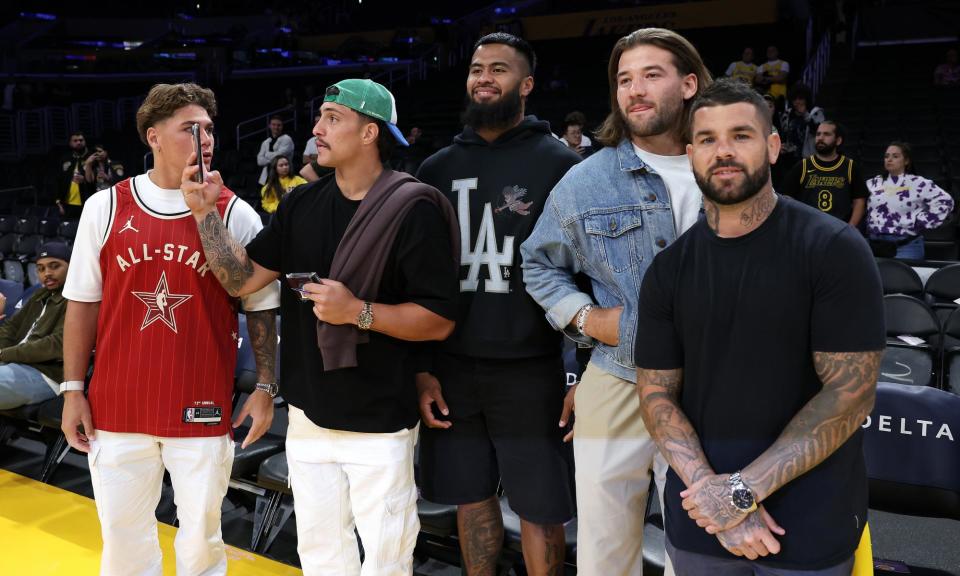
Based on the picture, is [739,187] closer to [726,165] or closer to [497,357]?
[726,165]

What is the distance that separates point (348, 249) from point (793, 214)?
1146 mm

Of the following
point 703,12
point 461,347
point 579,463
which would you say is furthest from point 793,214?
point 703,12

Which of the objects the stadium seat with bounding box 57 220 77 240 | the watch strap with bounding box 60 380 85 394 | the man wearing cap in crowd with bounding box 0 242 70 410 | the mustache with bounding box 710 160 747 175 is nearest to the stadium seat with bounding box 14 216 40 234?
the stadium seat with bounding box 57 220 77 240

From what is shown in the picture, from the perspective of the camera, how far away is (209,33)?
2306 cm

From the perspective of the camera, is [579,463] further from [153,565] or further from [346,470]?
[153,565]

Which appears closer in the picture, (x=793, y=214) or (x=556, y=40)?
(x=793, y=214)

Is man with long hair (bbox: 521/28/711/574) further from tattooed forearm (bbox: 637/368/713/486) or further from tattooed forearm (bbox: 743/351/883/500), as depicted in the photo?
tattooed forearm (bbox: 743/351/883/500)

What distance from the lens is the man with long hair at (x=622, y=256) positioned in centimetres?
208

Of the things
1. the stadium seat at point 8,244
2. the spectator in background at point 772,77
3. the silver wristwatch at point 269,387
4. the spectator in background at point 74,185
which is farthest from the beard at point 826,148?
the spectator in background at point 74,185

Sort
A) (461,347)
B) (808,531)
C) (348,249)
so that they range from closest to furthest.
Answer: (808,531), (348,249), (461,347)

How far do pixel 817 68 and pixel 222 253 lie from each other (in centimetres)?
1075

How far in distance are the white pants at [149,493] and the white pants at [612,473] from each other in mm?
1148

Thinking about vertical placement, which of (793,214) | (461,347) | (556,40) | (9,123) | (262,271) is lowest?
(461,347)

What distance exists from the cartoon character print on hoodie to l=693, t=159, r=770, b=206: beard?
0.71 meters
